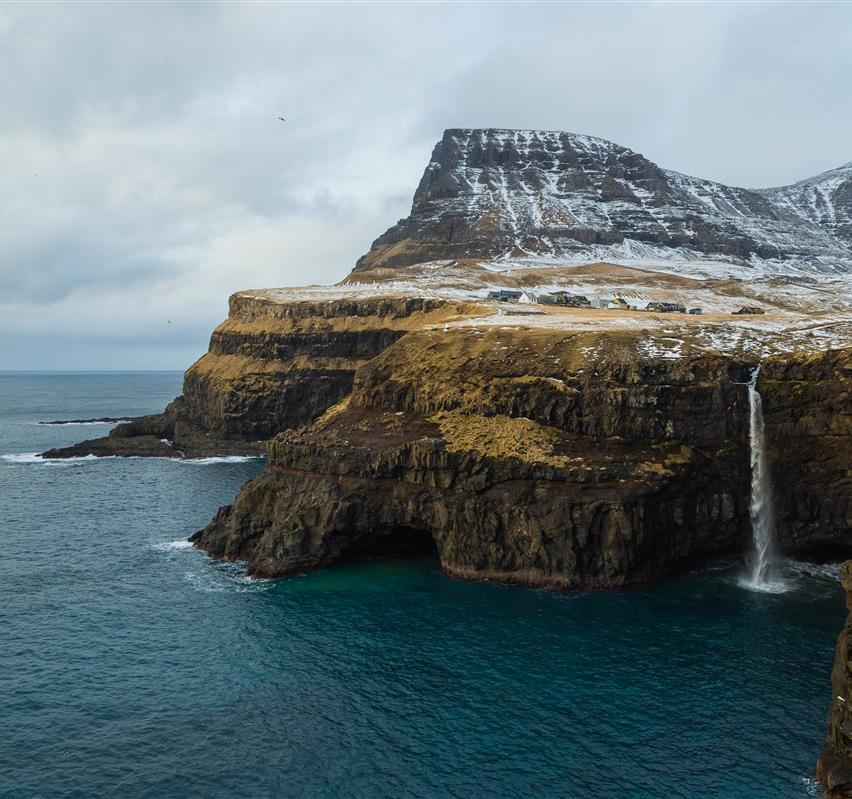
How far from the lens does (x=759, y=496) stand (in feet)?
211

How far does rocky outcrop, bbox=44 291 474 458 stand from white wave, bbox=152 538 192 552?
5642cm

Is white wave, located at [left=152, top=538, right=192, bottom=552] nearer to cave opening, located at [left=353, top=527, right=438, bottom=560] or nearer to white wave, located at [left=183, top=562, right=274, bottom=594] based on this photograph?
white wave, located at [left=183, top=562, right=274, bottom=594]

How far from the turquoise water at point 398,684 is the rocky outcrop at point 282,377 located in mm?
66257

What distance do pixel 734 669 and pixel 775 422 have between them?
29149 mm

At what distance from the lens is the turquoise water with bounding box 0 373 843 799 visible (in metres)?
35.3

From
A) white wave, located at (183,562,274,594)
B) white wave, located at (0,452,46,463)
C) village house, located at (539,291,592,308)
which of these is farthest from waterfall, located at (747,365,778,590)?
white wave, located at (0,452,46,463)

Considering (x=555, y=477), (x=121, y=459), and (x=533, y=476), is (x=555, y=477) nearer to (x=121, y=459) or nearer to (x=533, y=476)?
(x=533, y=476)

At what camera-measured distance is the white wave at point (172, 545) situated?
Answer: 238 feet

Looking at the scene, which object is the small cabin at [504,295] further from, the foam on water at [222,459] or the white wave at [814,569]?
the white wave at [814,569]

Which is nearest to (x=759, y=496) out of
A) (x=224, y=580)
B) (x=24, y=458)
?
(x=224, y=580)

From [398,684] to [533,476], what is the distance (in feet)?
81.3

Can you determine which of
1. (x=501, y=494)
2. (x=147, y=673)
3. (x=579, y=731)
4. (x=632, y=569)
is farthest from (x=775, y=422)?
(x=147, y=673)

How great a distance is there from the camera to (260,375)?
444 feet

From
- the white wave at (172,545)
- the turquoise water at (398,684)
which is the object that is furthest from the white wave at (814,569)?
the white wave at (172,545)
